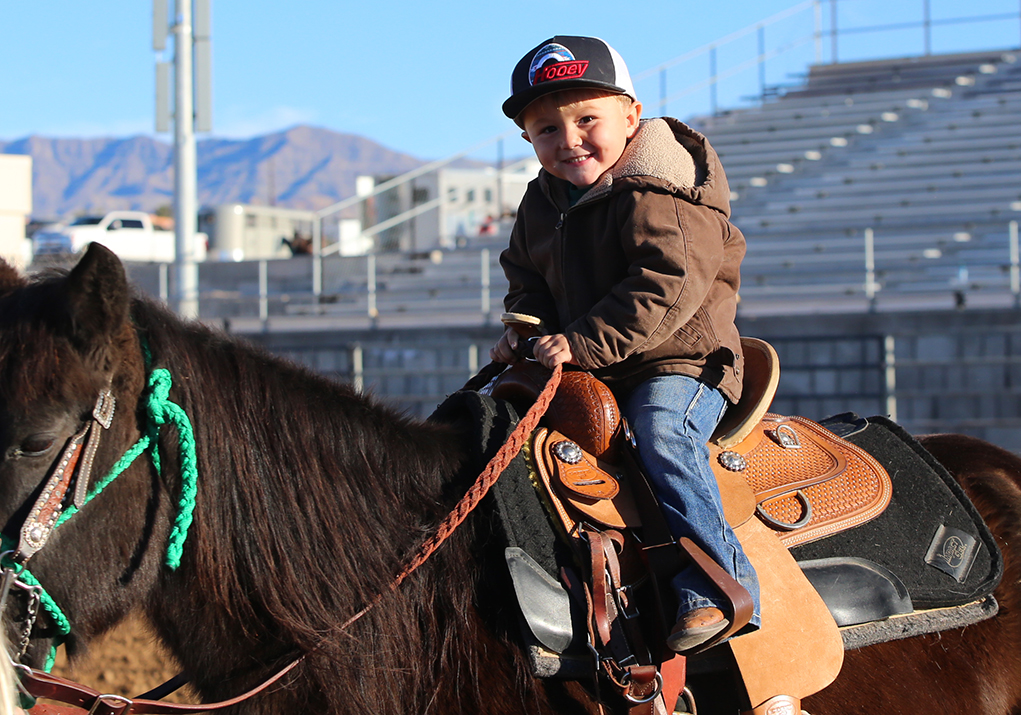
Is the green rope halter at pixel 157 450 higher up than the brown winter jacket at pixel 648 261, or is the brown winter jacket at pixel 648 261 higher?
the brown winter jacket at pixel 648 261

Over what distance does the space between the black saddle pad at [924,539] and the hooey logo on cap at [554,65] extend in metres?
1.25

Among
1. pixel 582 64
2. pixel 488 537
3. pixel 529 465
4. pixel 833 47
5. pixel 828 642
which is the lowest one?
pixel 828 642

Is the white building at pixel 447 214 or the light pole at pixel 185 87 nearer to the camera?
the light pole at pixel 185 87

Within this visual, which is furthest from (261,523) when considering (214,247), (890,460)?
(214,247)

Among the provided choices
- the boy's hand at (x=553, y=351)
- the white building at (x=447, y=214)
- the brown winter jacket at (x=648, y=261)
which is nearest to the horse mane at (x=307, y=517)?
the boy's hand at (x=553, y=351)

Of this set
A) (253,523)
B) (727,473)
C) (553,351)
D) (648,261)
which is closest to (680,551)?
(727,473)

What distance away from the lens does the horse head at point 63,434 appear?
1.71 m

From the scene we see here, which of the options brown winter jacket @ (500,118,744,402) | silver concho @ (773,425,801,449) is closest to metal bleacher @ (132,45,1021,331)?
silver concho @ (773,425,801,449)

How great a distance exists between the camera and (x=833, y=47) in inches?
A: 736

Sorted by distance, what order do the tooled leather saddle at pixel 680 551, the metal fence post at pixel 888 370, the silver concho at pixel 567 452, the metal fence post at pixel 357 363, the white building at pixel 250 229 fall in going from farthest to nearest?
the white building at pixel 250 229, the metal fence post at pixel 357 363, the metal fence post at pixel 888 370, the silver concho at pixel 567 452, the tooled leather saddle at pixel 680 551

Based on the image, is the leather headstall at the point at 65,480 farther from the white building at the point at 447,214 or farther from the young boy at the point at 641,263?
the white building at the point at 447,214

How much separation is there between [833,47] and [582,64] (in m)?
18.3

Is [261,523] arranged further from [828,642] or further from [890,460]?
[890,460]

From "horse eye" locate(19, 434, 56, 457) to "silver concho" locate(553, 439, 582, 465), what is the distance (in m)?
1.00
